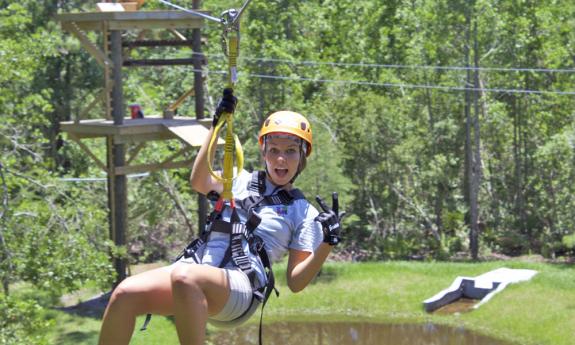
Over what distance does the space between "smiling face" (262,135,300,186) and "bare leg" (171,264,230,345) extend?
0.82 metres

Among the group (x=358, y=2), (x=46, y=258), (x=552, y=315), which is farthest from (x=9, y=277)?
(x=358, y=2)

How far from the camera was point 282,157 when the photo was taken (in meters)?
5.62

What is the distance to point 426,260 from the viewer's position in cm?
2286

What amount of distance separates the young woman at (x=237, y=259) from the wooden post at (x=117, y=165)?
10975 millimetres

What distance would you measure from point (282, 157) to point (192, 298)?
1.06 m

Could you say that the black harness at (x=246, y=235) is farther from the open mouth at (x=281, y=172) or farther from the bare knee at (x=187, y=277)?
the bare knee at (x=187, y=277)

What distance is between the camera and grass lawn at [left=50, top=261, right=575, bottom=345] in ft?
54.1

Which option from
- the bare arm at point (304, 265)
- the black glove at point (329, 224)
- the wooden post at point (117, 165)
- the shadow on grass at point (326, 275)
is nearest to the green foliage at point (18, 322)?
the wooden post at point (117, 165)

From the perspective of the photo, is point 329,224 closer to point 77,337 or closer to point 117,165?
point 77,337

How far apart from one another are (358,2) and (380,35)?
9.63 feet

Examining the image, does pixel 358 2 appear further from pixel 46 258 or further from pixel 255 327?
pixel 46 258

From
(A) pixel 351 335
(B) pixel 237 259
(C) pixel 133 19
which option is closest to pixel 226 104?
(B) pixel 237 259

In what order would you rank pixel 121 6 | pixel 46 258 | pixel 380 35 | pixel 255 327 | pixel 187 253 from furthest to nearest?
pixel 380 35 → pixel 255 327 → pixel 121 6 → pixel 46 258 → pixel 187 253

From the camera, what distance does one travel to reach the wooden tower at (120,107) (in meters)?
15.9
